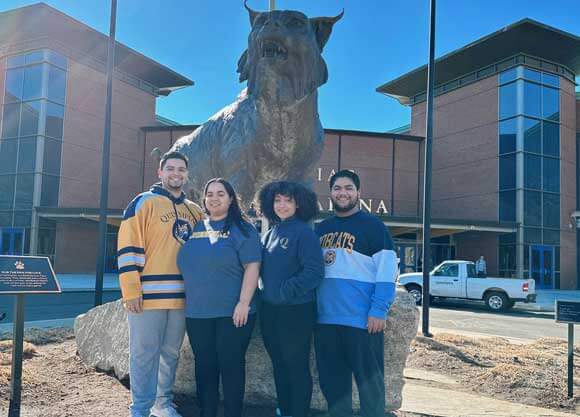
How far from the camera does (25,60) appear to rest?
87.1 ft

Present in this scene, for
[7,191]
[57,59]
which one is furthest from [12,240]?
[57,59]

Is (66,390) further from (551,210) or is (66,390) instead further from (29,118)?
(551,210)

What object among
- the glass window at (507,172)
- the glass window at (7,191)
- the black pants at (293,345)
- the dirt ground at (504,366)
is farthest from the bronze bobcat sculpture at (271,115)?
the glass window at (7,191)

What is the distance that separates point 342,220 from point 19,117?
92.0 feet

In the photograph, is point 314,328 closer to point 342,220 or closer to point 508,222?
point 342,220

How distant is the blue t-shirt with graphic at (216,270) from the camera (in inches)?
123

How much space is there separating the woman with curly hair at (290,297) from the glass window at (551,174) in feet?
90.9

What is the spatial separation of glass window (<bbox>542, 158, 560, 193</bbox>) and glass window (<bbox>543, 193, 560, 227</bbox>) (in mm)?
427

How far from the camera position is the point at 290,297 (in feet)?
10.1

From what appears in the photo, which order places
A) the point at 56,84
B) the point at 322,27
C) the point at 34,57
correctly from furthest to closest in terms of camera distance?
the point at 56,84, the point at 34,57, the point at 322,27

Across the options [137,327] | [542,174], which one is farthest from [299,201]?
[542,174]

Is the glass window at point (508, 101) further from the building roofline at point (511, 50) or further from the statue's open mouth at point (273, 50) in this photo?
the statue's open mouth at point (273, 50)

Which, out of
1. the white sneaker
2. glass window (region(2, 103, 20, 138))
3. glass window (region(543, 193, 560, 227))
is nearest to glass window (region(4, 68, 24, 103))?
glass window (region(2, 103, 20, 138))

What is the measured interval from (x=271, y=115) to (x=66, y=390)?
3.11 m
